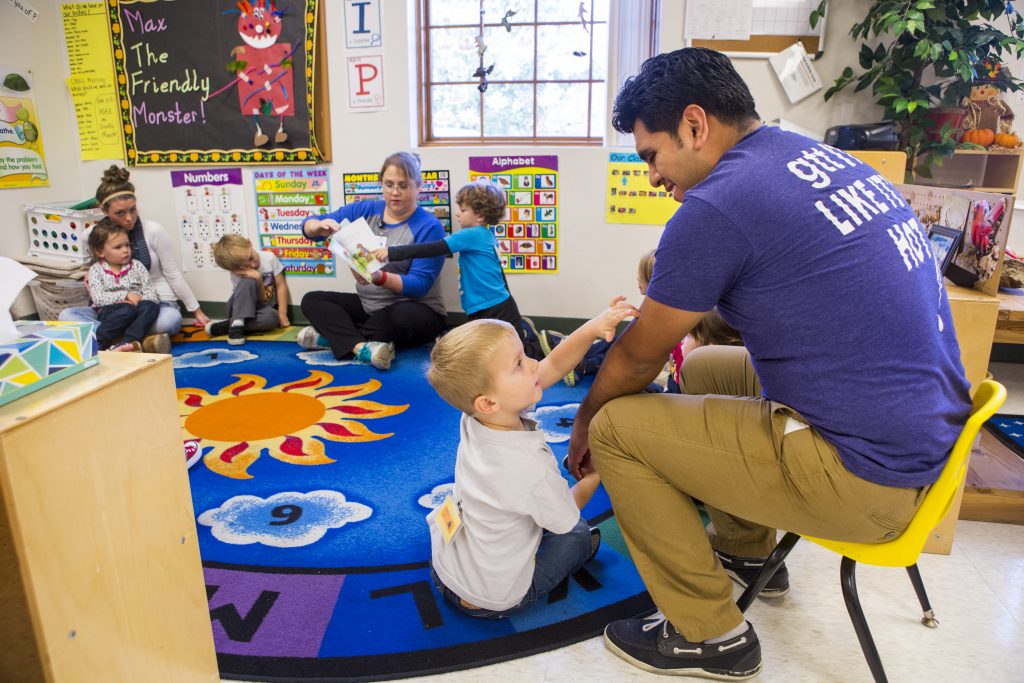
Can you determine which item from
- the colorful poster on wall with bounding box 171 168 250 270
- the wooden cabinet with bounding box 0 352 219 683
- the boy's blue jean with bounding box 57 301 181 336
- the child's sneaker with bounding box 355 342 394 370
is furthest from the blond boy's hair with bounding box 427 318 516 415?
the colorful poster on wall with bounding box 171 168 250 270

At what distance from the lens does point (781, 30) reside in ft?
10.9

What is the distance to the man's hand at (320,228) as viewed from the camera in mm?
3676

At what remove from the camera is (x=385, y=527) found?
2047 millimetres

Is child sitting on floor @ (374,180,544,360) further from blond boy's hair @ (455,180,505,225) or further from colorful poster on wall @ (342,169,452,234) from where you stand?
colorful poster on wall @ (342,169,452,234)

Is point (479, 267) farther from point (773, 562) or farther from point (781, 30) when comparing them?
point (773, 562)

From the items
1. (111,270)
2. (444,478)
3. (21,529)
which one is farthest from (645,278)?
(111,270)

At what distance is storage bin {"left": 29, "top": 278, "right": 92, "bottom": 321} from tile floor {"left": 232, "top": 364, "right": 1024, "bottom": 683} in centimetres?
356

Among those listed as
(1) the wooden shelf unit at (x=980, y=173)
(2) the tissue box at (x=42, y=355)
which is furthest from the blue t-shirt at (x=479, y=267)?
(2) the tissue box at (x=42, y=355)

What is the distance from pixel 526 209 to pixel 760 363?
→ 8.53 feet

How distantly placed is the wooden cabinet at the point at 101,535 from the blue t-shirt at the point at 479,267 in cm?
223

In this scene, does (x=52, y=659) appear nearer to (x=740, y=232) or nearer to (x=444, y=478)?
(x=740, y=232)

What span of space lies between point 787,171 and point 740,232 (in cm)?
16

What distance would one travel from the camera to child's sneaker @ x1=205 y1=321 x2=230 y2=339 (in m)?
4.01

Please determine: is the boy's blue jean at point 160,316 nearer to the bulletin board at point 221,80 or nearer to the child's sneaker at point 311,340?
the child's sneaker at point 311,340
